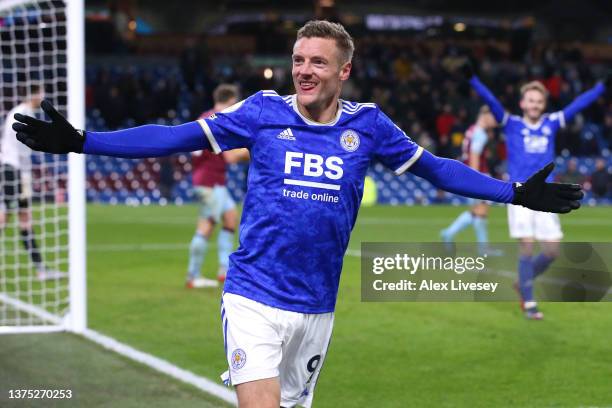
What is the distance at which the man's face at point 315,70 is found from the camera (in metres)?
4.09

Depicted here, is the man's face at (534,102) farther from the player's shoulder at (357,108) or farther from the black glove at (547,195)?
the player's shoulder at (357,108)

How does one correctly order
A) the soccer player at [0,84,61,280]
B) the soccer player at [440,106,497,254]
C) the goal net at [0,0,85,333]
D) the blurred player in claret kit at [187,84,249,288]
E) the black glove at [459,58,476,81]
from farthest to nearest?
the soccer player at [440,106,497,254] < the soccer player at [0,84,61,280] < the blurred player in claret kit at [187,84,249,288] < the black glove at [459,58,476,81] < the goal net at [0,0,85,333]

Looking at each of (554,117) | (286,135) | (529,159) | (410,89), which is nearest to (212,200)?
(529,159)

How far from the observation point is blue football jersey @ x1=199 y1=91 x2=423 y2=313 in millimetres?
4082

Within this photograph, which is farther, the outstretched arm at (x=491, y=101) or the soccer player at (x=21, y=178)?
the soccer player at (x=21, y=178)

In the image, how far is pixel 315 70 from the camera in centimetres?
409

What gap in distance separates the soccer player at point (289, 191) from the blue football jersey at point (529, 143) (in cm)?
553

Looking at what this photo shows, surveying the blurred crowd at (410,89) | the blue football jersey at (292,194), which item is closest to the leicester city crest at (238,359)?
the blue football jersey at (292,194)

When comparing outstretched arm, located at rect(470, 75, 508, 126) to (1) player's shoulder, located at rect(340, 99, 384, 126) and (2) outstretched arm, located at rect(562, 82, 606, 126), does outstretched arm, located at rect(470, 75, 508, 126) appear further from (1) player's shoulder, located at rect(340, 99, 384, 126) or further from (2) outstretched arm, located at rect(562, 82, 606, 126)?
(1) player's shoulder, located at rect(340, 99, 384, 126)

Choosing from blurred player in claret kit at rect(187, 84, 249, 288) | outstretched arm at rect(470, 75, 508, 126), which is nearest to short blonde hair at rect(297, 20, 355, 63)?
outstretched arm at rect(470, 75, 508, 126)

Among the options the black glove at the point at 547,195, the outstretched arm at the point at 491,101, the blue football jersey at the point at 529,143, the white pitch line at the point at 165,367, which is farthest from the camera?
the blue football jersey at the point at 529,143

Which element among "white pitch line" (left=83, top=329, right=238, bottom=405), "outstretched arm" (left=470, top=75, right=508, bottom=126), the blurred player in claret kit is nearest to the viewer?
"white pitch line" (left=83, top=329, right=238, bottom=405)

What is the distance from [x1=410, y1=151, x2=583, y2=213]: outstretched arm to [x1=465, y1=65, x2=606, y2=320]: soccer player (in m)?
5.27

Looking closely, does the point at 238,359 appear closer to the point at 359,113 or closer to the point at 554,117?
the point at 359,113
